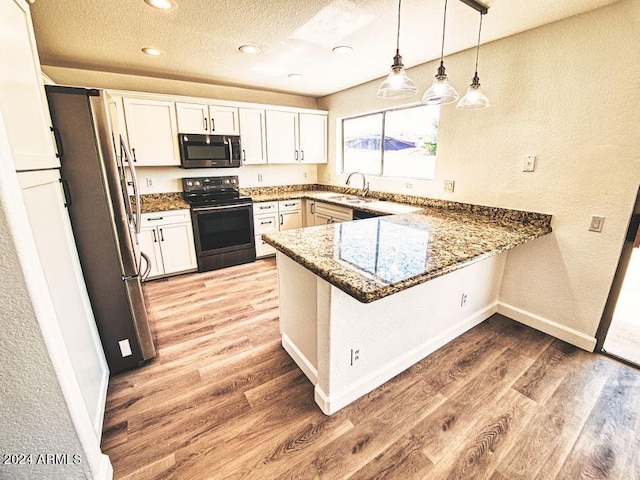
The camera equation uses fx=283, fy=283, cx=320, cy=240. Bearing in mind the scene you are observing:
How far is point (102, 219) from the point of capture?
165cm

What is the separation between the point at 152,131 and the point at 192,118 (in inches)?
18.5

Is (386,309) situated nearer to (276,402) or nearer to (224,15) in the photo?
(276,402)

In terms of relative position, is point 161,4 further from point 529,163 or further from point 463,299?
point 463,299

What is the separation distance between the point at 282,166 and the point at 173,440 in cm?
379

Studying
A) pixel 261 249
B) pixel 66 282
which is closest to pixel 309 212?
pixel 261 249

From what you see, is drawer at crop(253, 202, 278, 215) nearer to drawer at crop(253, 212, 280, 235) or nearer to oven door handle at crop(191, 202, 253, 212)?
drawer at crop(253, 212, 280, 235)

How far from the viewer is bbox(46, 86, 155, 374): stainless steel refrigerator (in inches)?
59.5

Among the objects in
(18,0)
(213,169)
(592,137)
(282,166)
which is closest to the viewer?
(18,0)

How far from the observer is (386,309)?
1.67 metres

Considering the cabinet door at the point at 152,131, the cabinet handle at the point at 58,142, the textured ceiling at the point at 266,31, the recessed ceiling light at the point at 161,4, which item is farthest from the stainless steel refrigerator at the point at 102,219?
the cabinet door at the point at 152,131

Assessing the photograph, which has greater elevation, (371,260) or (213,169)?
(213,169)

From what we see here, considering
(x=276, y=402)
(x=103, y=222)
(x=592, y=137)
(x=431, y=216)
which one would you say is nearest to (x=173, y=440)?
(x=276, y=402)

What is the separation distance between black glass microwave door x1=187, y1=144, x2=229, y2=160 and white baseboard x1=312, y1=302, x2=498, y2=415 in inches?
119

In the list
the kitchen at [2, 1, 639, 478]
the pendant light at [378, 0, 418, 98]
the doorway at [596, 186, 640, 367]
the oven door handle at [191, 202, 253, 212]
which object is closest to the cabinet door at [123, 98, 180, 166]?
the kitchen at [2, 1, 639, 478]
